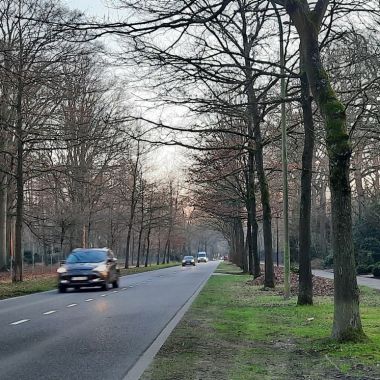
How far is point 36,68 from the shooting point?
21938mm

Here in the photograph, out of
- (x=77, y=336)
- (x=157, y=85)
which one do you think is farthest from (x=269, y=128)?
(x=77, y=336)

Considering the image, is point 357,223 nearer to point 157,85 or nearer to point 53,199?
point 53,199

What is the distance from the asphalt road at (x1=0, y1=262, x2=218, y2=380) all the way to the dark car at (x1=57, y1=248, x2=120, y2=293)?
14.8 feet

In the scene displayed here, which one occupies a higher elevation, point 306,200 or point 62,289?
point 306,200

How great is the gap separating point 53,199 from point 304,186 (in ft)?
105

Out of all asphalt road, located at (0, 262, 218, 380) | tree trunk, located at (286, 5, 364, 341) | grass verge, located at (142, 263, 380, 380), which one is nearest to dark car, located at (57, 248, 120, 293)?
asphalt road, located at (0, 262, 218, 380)

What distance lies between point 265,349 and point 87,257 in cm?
1814

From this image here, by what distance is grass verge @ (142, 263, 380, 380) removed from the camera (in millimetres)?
7266

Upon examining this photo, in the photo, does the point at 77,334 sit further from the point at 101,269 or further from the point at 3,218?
the point at 3,218

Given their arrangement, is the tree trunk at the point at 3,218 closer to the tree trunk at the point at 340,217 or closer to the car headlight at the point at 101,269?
the car headlight at the point at 101,269

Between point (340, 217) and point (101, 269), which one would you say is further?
point (101, 269)

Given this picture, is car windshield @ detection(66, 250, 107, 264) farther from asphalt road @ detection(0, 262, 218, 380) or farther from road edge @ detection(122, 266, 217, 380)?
road edge @ detection(122, 266, 217, 380)

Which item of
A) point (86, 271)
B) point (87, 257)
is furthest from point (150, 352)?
point (87, 257)

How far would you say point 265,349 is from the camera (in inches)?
357
